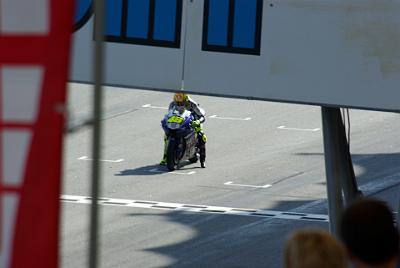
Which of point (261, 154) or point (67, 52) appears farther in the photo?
point (261, 154)

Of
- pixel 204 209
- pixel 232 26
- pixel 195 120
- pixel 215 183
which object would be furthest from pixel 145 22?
pixel 195 120

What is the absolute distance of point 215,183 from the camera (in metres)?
24.2

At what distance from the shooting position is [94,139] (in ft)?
14.9

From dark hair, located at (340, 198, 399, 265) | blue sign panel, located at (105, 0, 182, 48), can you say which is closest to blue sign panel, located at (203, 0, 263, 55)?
blue sign panel, located at (105, 0, 182, 48)

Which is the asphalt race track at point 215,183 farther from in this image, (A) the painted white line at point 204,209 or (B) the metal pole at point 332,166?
(B) the metal pole at point 332,166

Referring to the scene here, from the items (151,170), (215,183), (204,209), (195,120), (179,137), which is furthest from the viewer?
(195,120)

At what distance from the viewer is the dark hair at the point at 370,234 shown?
4.62 metres

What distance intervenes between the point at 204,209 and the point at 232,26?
40.3 ft

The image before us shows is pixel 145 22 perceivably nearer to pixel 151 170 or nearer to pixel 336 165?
pixel 336 165

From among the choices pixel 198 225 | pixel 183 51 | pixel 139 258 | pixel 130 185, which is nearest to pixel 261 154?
pixel 130 185

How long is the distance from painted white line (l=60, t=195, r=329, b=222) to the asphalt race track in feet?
0.06

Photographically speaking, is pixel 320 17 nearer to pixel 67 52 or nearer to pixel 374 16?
pixel 374 16

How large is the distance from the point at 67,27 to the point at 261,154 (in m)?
22.2

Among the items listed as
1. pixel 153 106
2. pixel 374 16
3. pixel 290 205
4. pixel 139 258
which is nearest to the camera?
pixel 374 16
